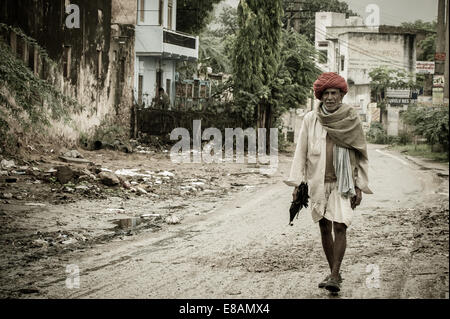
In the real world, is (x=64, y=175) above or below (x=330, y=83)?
below

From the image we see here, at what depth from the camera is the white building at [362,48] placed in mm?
49312

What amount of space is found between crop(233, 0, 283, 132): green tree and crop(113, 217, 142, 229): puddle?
15794 mm

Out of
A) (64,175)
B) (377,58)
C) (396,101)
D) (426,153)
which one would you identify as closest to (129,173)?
(64,175)

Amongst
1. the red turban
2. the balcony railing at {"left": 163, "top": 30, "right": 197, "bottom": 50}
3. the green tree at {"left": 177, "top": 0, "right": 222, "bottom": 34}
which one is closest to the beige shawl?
the red turban

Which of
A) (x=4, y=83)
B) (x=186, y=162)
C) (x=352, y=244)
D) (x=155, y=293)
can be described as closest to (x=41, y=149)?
(x=186, y=162)

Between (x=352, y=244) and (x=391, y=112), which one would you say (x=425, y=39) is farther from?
(x=352, y=244)

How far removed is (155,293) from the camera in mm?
5258

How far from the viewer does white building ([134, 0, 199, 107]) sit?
30.2 meters

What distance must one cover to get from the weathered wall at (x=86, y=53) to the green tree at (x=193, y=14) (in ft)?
37.4

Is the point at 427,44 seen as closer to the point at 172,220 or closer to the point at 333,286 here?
the point at 172,220

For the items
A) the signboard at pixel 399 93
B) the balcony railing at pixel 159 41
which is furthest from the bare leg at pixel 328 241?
the signboard at pixel 399 93

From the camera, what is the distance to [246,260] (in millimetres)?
6621

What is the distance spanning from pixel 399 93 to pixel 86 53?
32.3 m
